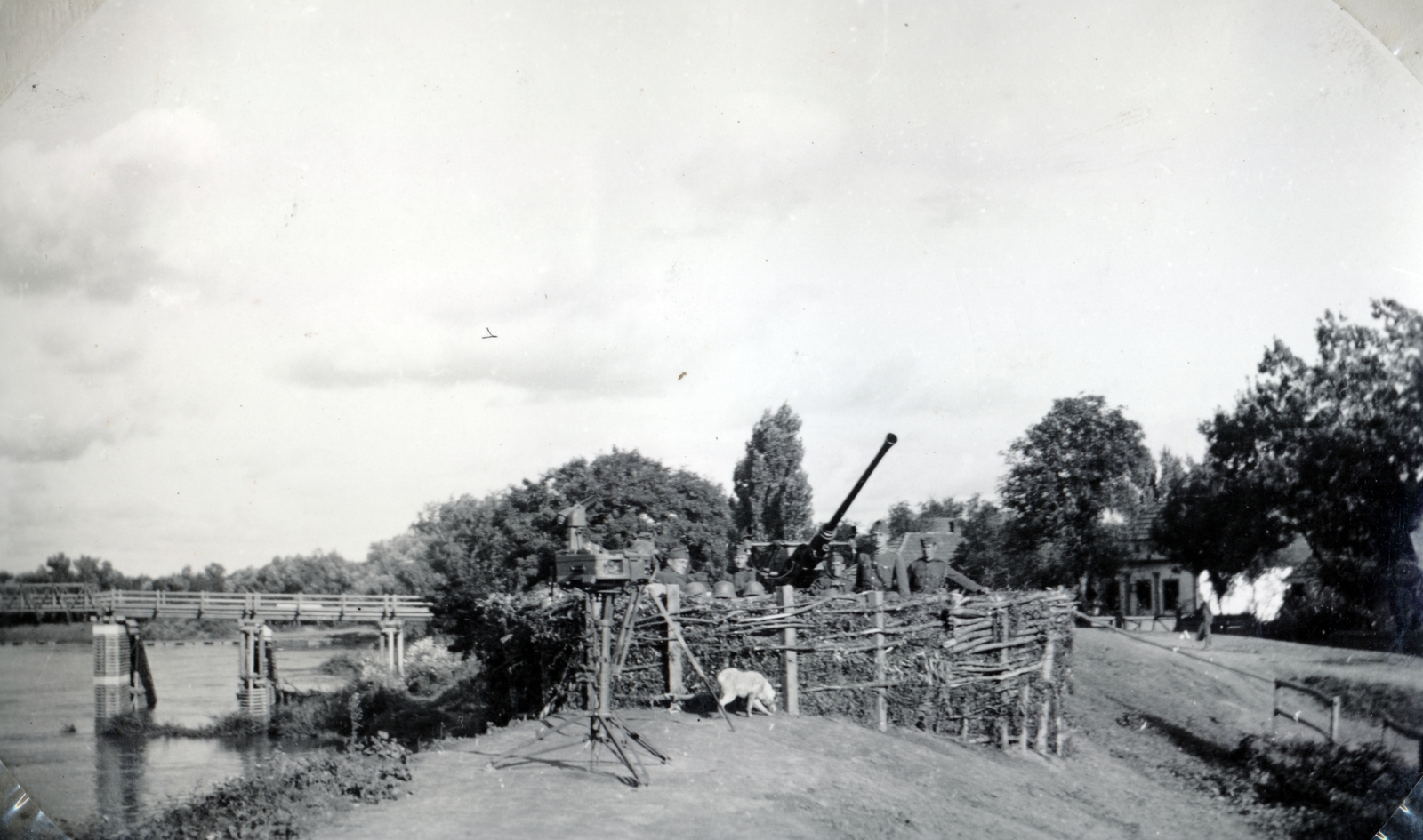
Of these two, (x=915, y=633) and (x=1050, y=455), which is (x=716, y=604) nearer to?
(x=915, y=633)

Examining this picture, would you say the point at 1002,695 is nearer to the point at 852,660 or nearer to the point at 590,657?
the point at 852,660

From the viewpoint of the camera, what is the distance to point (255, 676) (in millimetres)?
15812

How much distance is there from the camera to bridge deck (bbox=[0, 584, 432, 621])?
5.69 meters

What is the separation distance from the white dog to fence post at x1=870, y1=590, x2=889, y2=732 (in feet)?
2.95

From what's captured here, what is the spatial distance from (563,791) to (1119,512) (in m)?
9.21

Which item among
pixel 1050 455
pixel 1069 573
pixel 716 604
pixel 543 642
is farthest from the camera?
pixel 1069 573

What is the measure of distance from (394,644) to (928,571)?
10.7 metres

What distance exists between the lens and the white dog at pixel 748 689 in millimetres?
6770

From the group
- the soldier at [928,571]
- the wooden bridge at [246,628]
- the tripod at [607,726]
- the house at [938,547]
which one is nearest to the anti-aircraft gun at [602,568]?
the tripod at [607,726]

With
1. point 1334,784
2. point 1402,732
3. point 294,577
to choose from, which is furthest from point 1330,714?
point 294,577

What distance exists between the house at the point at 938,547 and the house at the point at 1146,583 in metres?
2.21

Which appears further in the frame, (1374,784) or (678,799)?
(1374,784)

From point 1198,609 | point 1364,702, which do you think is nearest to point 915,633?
point 1364,702

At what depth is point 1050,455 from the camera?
9648mm
